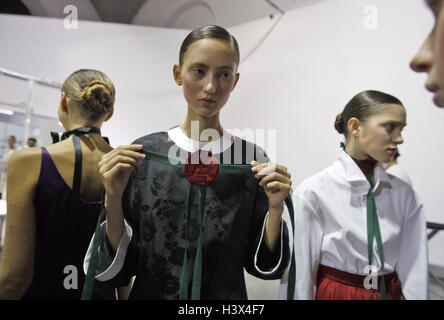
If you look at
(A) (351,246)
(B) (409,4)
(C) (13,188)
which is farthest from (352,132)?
(C) (13,188)

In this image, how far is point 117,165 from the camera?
1.47 feet

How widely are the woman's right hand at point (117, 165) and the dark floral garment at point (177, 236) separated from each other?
0.17 feet

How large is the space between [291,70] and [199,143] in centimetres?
72

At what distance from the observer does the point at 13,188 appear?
0.60m

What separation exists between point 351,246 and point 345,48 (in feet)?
3.06

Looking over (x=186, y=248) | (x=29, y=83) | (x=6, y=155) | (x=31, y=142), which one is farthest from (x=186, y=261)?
(x=6, y=155)

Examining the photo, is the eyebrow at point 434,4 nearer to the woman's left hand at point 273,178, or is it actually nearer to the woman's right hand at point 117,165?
the woman's left hand at point 273,178

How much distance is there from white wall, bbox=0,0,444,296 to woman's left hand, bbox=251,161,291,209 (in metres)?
0.28

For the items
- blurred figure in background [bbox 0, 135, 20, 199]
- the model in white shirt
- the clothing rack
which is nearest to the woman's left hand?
the model in white shirt

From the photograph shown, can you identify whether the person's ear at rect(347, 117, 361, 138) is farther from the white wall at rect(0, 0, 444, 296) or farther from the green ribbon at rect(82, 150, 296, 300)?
the green ribbon at rect(82, 150, 296, 300)

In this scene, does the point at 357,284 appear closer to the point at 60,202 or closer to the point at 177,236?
the point at 177,236

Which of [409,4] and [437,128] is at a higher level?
[409,4]

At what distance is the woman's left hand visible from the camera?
1.51 feet

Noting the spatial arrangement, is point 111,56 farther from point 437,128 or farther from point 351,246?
point 437,128
